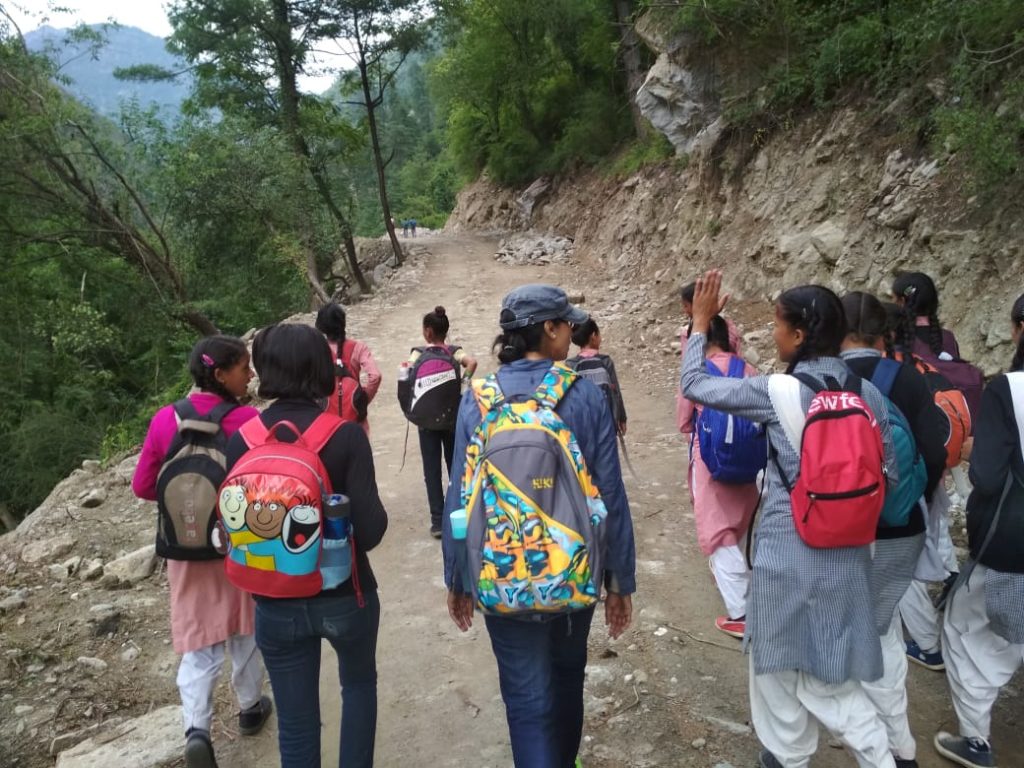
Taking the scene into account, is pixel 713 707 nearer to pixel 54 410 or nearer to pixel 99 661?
pixel 99 661

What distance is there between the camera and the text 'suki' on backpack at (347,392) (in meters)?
4.26

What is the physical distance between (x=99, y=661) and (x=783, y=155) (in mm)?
9731

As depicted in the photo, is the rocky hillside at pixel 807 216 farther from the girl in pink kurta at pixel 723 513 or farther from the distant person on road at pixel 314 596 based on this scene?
the distant person on road at pixel 314 596

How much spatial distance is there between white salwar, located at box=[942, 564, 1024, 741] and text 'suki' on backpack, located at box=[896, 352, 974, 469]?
534mm

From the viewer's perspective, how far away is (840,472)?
80.8 inches

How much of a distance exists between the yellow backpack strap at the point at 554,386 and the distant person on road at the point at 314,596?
0.63 m

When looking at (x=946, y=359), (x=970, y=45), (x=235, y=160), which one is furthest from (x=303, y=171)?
(x=946, y=359)

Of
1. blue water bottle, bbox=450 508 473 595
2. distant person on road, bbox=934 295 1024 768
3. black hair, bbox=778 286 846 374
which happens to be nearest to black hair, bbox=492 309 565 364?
blue water bottle, bbox=450 508 473 595

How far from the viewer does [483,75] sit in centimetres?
2381

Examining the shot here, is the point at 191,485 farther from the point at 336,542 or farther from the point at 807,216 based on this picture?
→ the point at 807,216

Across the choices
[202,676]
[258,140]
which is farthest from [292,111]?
[202,676]

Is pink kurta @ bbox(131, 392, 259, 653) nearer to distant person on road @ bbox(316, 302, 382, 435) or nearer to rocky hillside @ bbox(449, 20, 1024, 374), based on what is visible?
distant person on road @ bbox(316, 302, 382, 435)

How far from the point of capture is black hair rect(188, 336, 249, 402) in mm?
2656

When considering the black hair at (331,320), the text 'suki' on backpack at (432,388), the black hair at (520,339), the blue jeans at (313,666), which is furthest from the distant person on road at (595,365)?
the blue jeans at (313,666)
